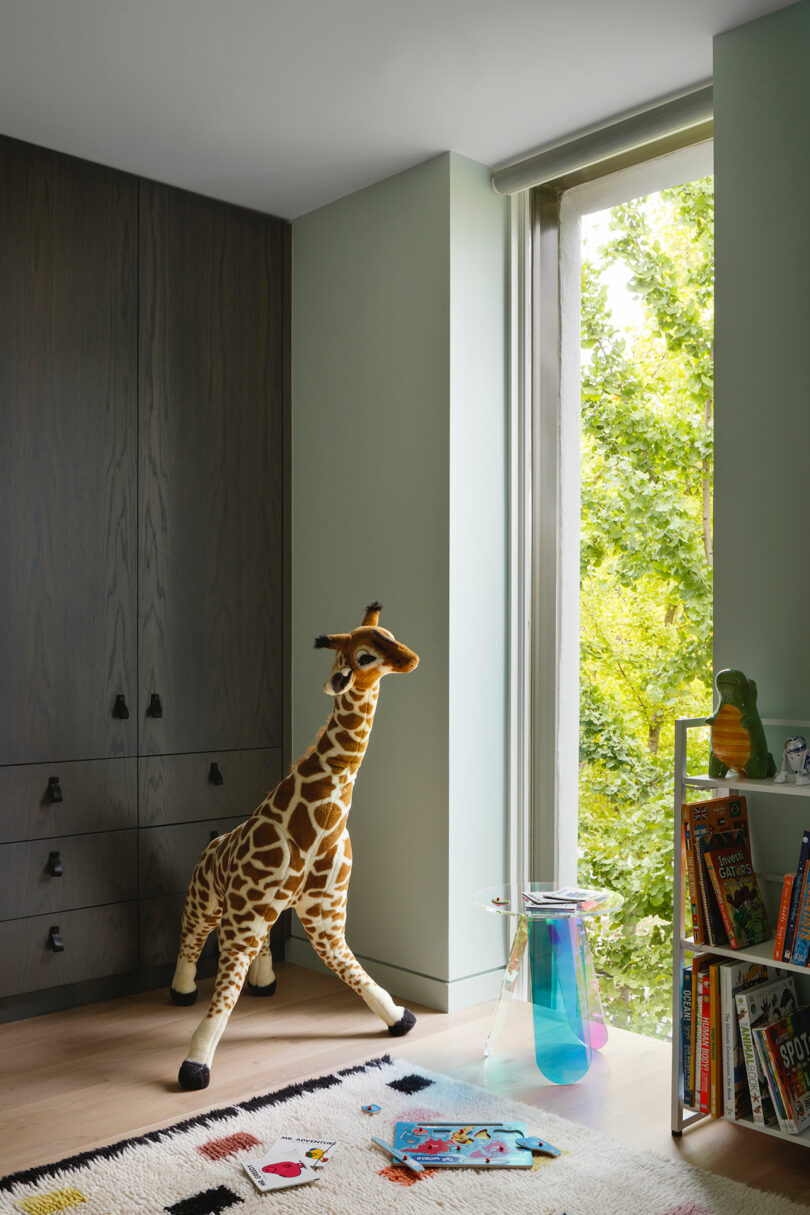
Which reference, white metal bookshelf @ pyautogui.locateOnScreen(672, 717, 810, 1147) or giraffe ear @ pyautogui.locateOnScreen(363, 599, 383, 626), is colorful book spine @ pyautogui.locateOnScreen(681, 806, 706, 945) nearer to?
white metal bookshelf @ pyautogui.locateOnScreen(672, 717, 810, 1147)

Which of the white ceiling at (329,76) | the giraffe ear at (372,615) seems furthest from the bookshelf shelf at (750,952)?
the white ceiling at (329,76)

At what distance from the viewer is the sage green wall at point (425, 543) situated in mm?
3066

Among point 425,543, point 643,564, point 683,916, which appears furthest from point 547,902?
point 425,543

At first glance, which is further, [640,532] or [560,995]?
[640,532]

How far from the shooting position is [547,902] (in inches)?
102

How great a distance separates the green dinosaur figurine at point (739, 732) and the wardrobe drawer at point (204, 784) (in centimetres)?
170

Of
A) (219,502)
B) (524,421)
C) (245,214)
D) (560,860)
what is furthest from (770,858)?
(245,214)

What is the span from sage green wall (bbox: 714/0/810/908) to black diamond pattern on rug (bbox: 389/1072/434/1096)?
35.6 inches

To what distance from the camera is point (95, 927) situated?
10.1ft

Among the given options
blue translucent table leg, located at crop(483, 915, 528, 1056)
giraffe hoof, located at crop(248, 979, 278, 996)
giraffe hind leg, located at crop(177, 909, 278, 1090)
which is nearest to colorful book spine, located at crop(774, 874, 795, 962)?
blue translucent table leg, located at crop(483, 915, 528, 1056)

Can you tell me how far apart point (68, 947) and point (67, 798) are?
421mm

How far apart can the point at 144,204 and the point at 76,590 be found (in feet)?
3.92

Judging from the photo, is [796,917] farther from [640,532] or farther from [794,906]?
[640,532]

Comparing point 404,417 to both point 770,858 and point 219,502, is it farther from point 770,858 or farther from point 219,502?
point 770,858
